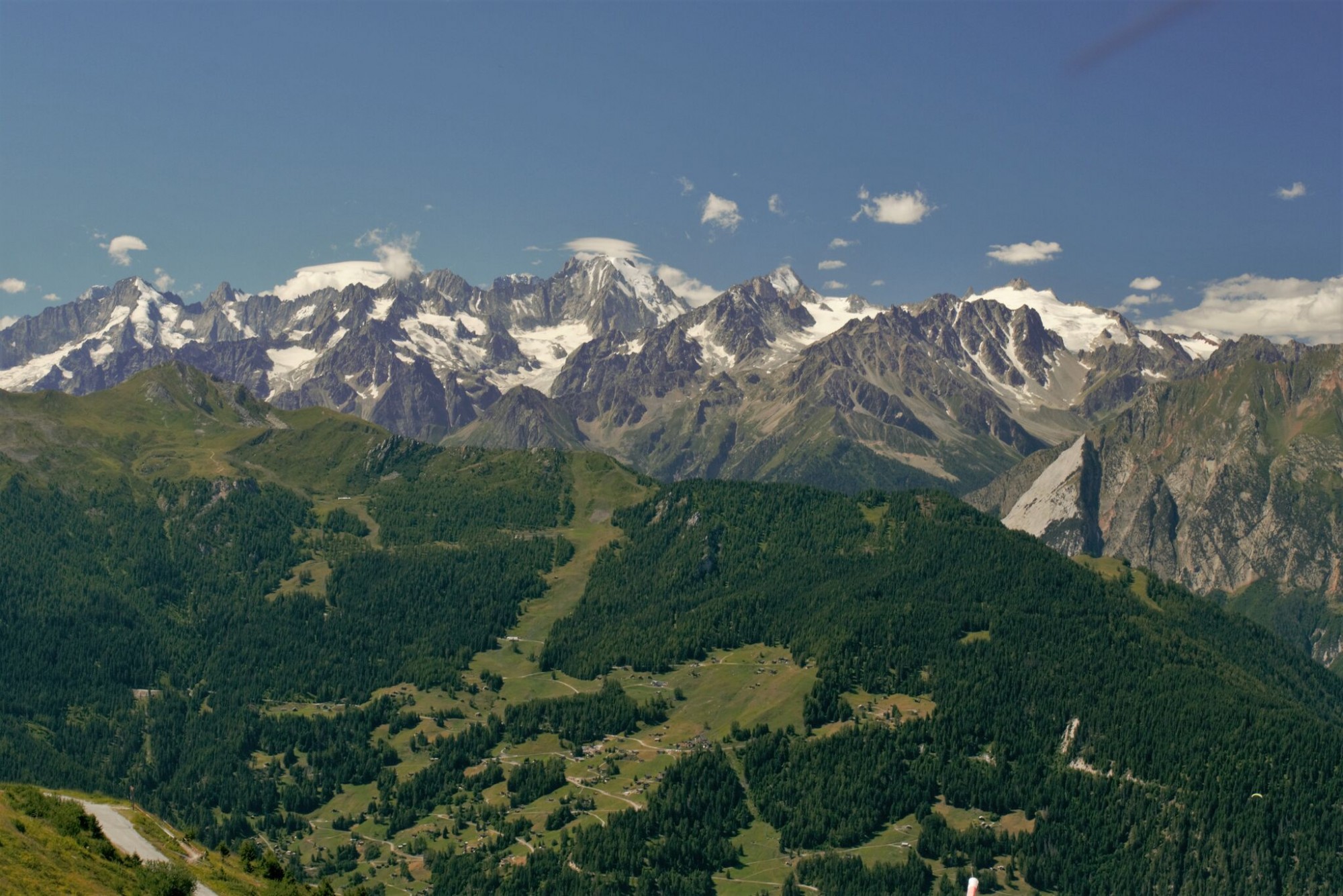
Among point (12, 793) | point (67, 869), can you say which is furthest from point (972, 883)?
point (12, 793)

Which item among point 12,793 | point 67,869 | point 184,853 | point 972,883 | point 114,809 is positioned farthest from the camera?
point 114,809

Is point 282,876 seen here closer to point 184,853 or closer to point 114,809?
point 184,853

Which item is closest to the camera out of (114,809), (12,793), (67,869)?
(67,869)

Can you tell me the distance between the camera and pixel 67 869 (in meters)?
135

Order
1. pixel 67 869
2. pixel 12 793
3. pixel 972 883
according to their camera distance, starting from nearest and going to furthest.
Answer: pixel 972 883 → pixel 67 869 → pixel 12 793

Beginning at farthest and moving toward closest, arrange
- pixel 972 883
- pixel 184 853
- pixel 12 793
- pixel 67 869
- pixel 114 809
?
pixel 114 809, pixel 184 853, pixel 12 793, pixel 67 869, pixel 972 883

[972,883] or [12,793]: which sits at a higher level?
[972,883]

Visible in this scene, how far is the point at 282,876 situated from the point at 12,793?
36378 mm

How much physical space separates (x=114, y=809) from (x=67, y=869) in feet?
191

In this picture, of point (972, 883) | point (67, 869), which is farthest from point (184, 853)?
point (972, 883)

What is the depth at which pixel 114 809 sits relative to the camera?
190125 mm

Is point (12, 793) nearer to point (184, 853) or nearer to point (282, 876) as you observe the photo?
point (184, 853)

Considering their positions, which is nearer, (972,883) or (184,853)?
(972,883)

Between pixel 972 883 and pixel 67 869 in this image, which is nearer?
pixel 972 883
